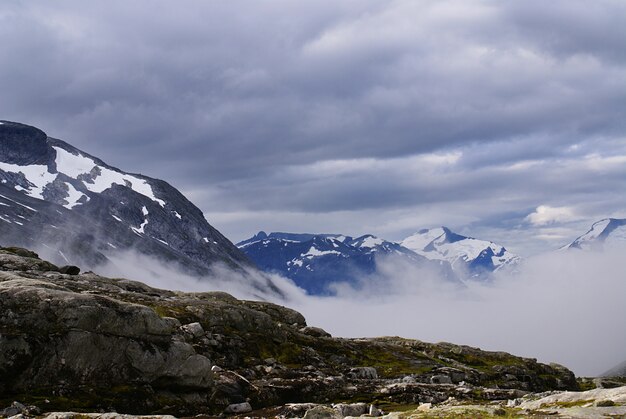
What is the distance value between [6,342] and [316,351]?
81.7 meters

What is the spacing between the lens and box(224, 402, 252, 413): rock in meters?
73.3

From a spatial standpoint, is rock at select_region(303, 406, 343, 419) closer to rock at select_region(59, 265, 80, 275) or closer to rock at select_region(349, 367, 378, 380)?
rock at select_region(349, 367, 378, 380)

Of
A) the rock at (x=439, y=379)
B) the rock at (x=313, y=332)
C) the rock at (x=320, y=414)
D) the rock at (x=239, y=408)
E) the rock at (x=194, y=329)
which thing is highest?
the rock at (x=313, y=332)

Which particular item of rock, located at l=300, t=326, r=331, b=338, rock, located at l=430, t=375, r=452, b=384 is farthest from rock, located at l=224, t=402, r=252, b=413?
rock, located at l=300, t=326, r=331, b=338

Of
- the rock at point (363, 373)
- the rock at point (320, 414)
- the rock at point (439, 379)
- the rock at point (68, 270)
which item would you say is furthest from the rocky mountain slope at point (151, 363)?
the rock at point (320, 414)

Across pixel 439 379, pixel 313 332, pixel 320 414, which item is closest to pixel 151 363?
pixel 320 414

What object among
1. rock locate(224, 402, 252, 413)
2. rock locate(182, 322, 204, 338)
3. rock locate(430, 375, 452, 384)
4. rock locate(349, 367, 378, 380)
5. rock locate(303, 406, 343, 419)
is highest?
rock locate(182, 322, 204, 338)

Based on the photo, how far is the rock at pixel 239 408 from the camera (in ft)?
241

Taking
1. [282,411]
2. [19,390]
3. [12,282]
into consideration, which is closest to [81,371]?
[19,390]

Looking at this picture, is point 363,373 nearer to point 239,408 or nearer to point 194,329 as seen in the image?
point 194,329

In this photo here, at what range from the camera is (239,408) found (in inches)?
2908

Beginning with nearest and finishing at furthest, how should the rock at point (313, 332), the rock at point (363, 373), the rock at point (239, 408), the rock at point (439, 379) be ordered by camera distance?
the rock at point (239, 408) → the rock at point (363, 373) → the rock at point (439, 379) → the rock at point (313, 332)

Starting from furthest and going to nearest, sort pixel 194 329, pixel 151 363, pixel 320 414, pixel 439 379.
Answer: pixel 439 379 < pixel 194 329 < pixel 151 363 < pixel 320 414

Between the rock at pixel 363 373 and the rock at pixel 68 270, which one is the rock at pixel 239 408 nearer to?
the rock at pixel 363 373
